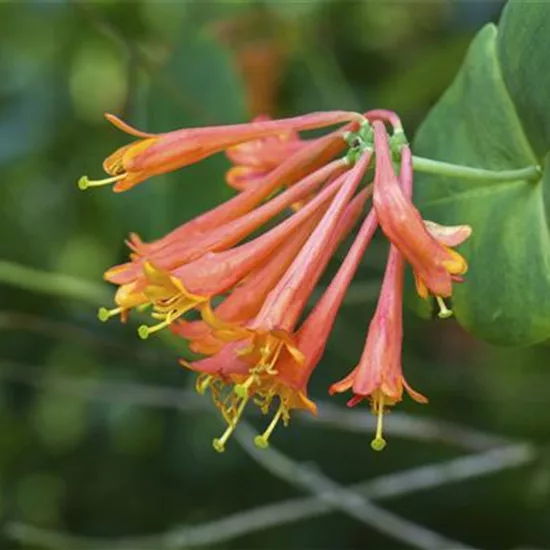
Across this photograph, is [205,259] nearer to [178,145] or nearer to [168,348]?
[178,145]

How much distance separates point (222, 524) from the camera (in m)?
1.22

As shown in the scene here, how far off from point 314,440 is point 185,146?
795mm

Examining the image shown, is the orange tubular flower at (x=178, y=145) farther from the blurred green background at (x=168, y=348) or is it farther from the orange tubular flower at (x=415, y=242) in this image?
the blurred green background at (x=168, y=348)

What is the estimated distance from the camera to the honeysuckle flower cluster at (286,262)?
71 centimetres

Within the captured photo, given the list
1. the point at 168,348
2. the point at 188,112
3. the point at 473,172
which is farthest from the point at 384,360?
the point at 168,348

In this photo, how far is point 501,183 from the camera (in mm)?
847

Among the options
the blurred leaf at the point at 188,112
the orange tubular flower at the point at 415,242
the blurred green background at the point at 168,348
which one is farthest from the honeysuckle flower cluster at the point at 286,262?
the blurred green background at the point at 168,348

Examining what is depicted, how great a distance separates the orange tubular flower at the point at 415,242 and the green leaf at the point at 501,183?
10 centimetres

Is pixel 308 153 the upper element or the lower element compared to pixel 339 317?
upper

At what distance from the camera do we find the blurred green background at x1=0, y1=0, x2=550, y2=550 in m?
1.43

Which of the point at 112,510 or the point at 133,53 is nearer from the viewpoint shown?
the point at 133,53

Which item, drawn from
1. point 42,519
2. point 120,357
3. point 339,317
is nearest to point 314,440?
point 339,317

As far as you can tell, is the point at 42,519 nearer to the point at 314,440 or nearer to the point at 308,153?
the point at 314,440

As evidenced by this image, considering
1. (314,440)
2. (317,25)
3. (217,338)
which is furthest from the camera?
(317,25)
